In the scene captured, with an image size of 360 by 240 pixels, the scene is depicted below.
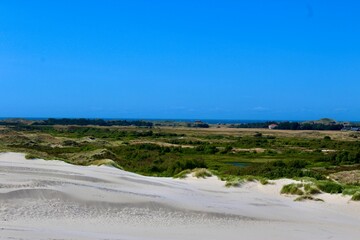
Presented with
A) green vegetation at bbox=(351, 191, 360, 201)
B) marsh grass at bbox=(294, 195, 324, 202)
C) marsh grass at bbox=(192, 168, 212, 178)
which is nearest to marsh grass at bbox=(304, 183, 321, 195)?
marsh grass at bbox=(294, 195, 324, 202)

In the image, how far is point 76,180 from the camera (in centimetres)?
1591

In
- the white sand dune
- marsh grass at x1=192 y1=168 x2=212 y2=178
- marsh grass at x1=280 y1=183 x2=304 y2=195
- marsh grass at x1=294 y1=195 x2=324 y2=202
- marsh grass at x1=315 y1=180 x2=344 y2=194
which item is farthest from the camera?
marsh grass at x1=192 y1=168 x2=212 y2=178

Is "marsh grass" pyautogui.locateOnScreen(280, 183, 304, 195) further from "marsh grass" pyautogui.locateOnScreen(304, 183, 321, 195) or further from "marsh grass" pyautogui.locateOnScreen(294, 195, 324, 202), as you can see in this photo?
"marsh grass" pyautogui.locateOnScreen(294, 195, 324, 202)

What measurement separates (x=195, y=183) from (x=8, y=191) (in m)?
10.0

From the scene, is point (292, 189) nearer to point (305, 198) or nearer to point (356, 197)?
point (305, 198)

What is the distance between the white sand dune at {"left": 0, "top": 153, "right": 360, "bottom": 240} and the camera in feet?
33.6

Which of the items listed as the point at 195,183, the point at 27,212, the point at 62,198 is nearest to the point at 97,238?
the point at 27,212

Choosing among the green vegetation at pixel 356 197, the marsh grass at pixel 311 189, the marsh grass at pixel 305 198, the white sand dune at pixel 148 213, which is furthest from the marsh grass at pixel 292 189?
the green vegetation at pixel 356 197

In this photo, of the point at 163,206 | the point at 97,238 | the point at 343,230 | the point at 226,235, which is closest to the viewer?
the point at 97,238

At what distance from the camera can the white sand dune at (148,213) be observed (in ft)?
33.6

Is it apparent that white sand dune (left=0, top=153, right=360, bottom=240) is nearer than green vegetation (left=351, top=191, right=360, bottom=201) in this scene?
→ Yes

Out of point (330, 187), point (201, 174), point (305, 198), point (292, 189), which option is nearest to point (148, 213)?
point (305, 198)

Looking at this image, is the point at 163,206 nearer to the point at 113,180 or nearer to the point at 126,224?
the point at 126,224

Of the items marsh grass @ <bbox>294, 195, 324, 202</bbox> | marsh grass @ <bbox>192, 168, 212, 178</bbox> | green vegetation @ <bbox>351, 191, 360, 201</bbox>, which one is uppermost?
green vegetation @ <bbox>351, 191, 360, 201</bbox>
